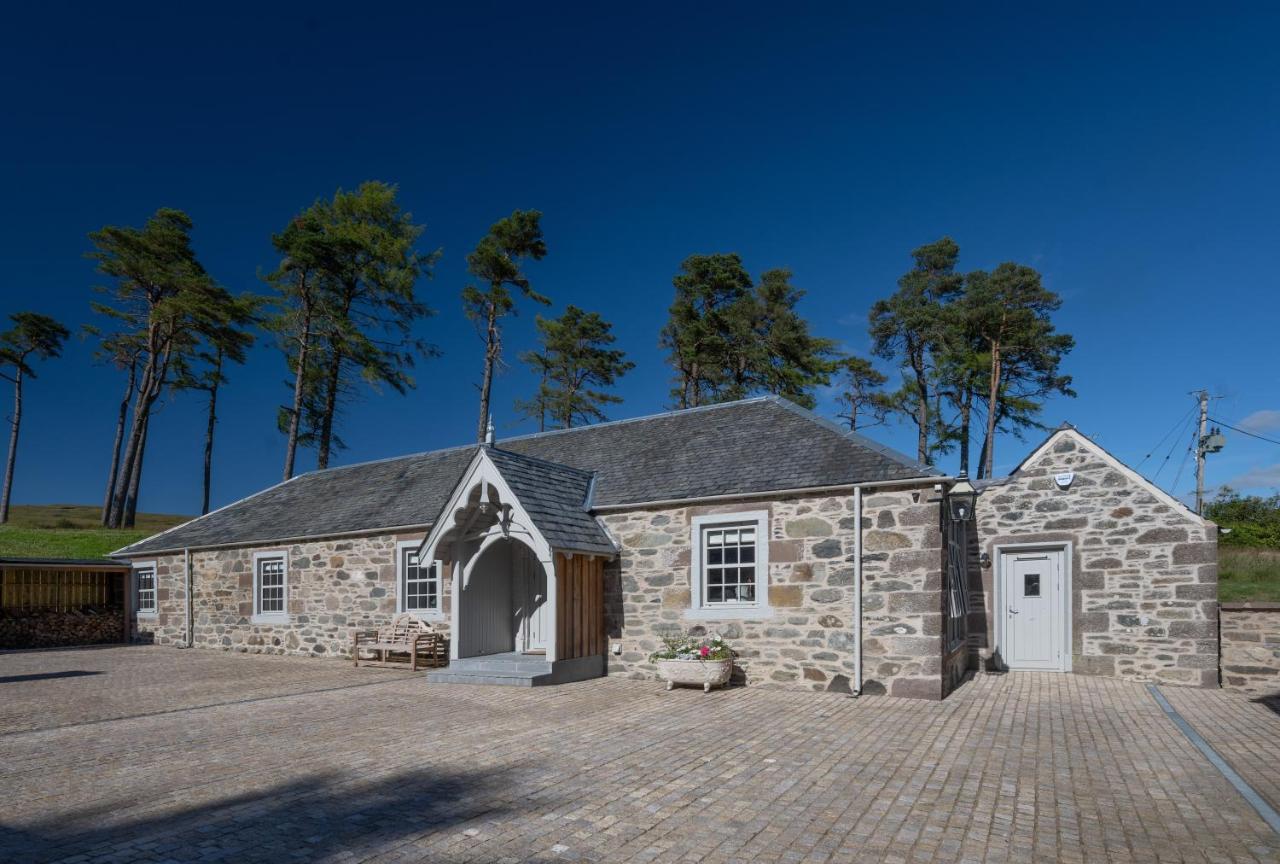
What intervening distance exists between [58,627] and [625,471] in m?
17.3

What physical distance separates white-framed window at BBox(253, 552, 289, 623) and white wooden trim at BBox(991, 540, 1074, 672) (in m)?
15.2

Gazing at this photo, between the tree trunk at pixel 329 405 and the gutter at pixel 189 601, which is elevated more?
the tree trunk at pixel 329 405

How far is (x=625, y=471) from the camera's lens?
14086 mm

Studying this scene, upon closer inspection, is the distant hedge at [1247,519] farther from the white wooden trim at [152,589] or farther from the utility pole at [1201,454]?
the white wooden trim at [152,589]

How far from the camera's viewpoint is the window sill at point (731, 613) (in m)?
11.3

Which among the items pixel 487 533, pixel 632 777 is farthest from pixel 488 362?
pixel 632 777

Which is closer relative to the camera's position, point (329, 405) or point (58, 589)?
point (58, 589)

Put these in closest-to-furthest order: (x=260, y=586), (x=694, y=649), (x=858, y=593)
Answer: (x=858, y=593), (x=694, y=649), (x=260, y=586)

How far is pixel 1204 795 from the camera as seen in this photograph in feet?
19.3

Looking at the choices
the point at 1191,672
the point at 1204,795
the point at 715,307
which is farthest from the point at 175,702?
the point at 715,307

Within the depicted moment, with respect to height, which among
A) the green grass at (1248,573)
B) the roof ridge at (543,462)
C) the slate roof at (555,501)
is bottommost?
the green grass at (1248,573)

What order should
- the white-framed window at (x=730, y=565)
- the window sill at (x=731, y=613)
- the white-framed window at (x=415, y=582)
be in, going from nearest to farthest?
the window sill at (x=731, y=613)
the white-framed window at (x=730, y=565)
the white-framed window at (x=415, y=582)

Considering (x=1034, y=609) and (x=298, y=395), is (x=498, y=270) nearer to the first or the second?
(x=298, y=395)

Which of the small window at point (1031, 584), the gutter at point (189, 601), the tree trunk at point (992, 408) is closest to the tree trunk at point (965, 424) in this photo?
the tree trunk at point (992, 408)
